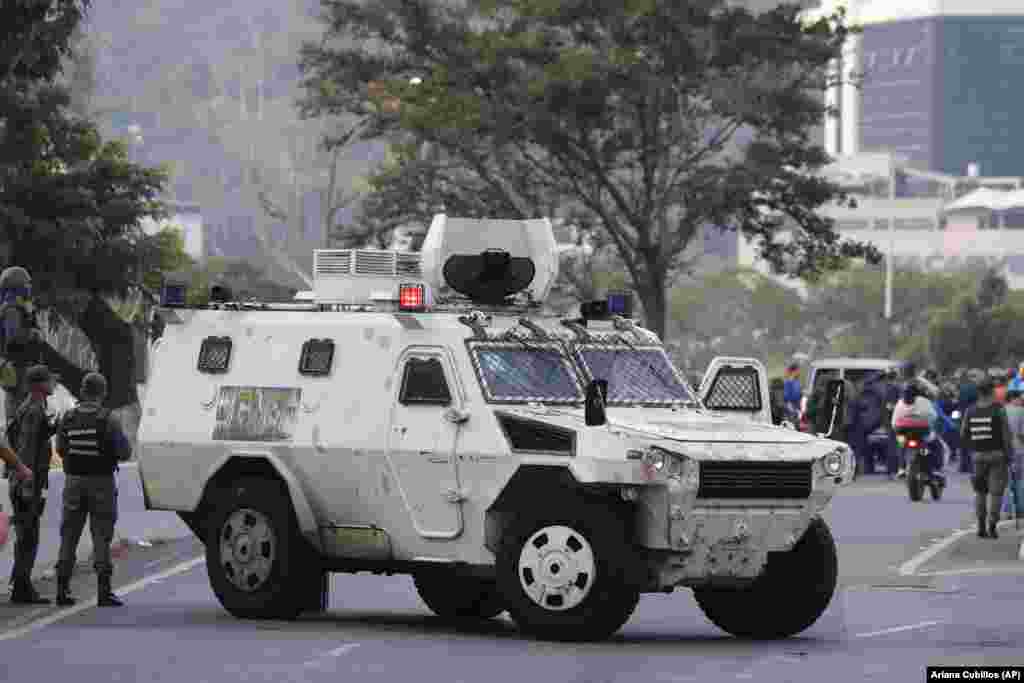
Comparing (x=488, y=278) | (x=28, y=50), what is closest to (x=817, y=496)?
(x=488, y=278)

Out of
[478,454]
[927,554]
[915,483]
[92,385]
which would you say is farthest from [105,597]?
[915,483]

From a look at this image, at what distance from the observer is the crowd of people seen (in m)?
29.0

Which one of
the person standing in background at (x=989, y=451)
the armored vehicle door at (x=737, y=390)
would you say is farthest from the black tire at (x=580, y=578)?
the person standing in background at (x=989, y=451)

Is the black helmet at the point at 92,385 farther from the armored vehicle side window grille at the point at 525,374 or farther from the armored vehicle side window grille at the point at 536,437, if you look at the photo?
the armored vehicle side window grille at the point at 536,437

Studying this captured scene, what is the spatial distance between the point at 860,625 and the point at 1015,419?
444 inches

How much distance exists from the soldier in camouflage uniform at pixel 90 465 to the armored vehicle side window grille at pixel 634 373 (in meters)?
3.31

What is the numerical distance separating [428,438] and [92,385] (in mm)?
2649

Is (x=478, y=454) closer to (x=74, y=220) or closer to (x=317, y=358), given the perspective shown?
(x=317, y=358)

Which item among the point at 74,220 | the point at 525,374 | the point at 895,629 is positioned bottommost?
the point at 895,629

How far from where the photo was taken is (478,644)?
16953 mm

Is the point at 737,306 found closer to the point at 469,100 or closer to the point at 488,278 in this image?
the point at 469,100

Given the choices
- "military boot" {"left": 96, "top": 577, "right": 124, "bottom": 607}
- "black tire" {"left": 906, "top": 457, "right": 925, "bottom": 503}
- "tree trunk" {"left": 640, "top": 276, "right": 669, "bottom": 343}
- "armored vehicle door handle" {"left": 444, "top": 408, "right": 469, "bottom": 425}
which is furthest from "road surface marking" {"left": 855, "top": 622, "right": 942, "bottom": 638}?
"tree trunk" {"left": 640, "top": 276, "right": 669, "bottom": 343}

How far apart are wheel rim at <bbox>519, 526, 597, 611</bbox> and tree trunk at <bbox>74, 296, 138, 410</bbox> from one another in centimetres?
2114

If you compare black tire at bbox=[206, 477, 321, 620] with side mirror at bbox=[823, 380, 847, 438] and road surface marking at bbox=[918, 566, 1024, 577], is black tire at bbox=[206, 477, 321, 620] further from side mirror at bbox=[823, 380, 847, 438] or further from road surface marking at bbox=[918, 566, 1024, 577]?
road surface marking at bbox=[918, 566, 1024, 577]
